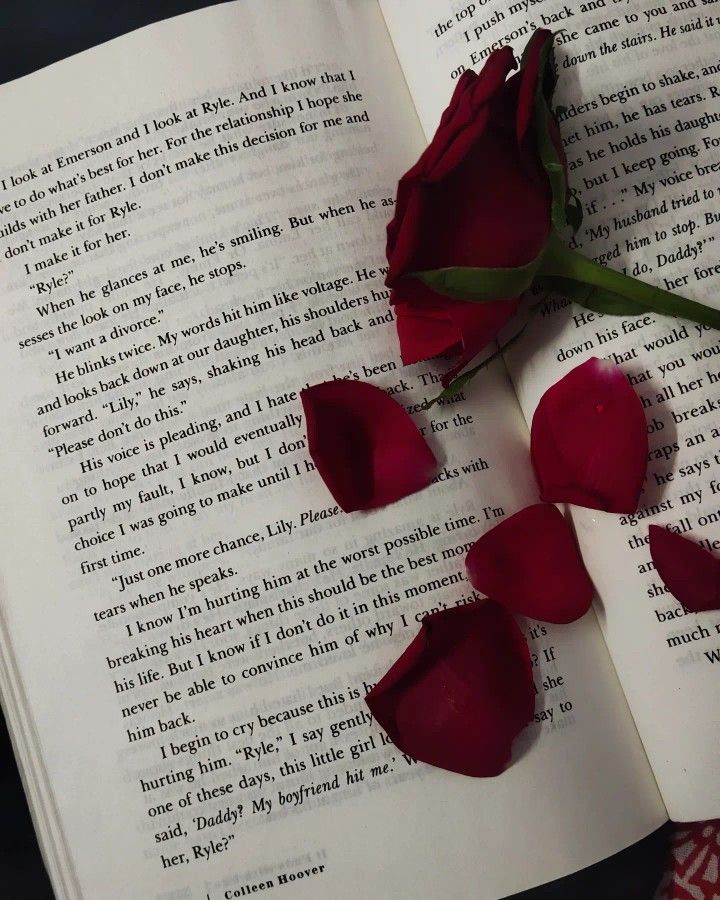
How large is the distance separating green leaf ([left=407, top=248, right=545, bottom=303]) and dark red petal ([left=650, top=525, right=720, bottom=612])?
0.47 ft

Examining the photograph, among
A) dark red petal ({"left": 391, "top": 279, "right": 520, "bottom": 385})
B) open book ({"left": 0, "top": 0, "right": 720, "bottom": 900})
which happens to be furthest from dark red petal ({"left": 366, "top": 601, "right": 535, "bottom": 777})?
dark red petal ({"left": 391, "top": 279, "right": 520, "bottom": 385})

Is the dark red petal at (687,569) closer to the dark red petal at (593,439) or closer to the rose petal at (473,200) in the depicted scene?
the dark red petal at (593,439)

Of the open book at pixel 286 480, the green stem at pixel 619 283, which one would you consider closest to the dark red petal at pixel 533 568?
the open book at pixel 286 480

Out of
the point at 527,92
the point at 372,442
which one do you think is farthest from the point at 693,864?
the point at 527,92

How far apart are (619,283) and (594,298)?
0.13 ft

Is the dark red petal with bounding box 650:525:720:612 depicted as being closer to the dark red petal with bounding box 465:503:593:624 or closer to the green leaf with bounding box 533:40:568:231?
the dark red petal with bounding box 465:503:593:624

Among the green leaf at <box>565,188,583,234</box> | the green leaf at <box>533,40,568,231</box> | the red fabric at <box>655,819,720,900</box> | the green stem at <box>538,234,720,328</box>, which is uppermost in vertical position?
the green leaf at <box>533,40,568,231</box>

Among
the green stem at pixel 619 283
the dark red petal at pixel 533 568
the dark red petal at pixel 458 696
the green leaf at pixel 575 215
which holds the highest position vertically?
the green leaf at pixel 575 215

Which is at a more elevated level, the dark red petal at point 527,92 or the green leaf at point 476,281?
the dark red petal at point 527,92

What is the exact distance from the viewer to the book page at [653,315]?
410 millimetres

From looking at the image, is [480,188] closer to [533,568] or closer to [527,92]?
[527,92]

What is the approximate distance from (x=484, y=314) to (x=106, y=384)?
0.20m

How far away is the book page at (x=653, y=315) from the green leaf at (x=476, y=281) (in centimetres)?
8

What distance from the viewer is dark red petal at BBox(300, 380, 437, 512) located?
419mm
